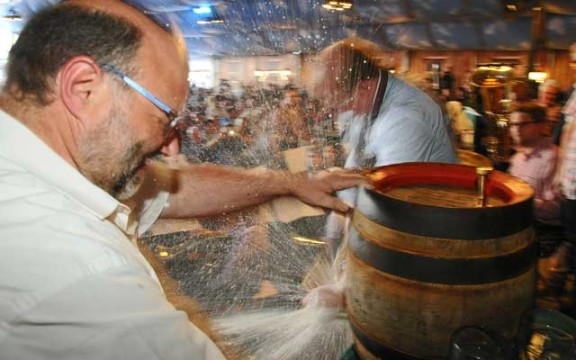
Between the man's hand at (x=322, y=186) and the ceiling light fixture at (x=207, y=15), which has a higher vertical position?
the ceiling light fixture at (x=207, y=15)

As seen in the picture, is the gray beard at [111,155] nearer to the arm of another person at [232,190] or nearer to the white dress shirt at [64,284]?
the white dress shirt at [64,284]

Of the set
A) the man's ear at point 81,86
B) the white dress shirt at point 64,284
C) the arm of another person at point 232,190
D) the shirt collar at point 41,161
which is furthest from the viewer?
the arm of another person at point 232,190

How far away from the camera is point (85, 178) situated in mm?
1196

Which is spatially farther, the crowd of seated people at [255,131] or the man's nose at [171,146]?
the crowd of seated people at [255,131]

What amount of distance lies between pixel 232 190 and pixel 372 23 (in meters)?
16.5

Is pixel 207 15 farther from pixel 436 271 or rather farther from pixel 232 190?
pixel 436 271

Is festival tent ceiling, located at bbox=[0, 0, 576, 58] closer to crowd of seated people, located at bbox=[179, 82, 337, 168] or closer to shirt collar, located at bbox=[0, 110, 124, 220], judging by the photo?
crowd of seated people, located at bbox=[179, 82, 337, 168]

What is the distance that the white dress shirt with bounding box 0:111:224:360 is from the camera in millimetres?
946

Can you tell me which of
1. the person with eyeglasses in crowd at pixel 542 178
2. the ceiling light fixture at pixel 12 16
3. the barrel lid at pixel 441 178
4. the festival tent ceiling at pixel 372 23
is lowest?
the person with eyeglasses in crowd at pixel 542 178

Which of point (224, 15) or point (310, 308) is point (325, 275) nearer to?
point (310, 308)

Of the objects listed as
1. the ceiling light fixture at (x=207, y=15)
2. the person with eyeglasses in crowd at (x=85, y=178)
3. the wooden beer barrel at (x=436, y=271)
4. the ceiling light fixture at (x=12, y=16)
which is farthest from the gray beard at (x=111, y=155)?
the ceiling light fixture at (x=12, y=16)

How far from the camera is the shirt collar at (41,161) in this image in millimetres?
1106

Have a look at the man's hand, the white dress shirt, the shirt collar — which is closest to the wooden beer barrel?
the man's hand

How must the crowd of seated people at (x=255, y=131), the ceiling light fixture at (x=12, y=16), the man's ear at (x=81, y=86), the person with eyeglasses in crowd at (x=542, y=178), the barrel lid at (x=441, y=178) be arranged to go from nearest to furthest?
the man's ear at (x=81, y=86) < the barrel lid at (x=441, y=178) < the person with eyeglasses in crowd at (x=542, y=178) < the crowd of seated people at (x=255, y=131) < the ceiling light fixture at (x=12, y=16)
